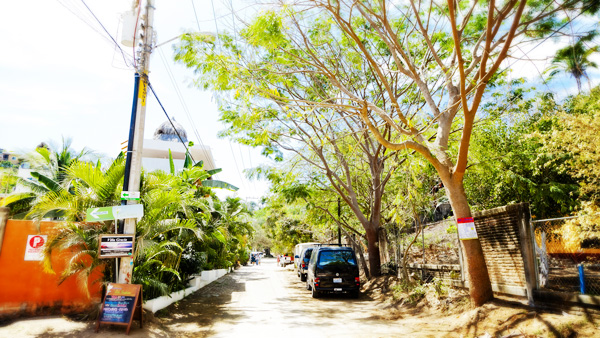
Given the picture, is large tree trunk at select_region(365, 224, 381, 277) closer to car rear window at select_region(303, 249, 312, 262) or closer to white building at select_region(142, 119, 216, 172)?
car rear window at select_region(303, 249, 312, 262)

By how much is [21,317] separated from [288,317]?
19.9ft

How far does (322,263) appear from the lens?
1413cm

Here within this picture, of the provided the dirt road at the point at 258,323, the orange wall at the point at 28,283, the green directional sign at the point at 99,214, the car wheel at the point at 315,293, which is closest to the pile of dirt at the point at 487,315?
the dirt road at the point at 258,323

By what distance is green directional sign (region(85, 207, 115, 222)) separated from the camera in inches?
309

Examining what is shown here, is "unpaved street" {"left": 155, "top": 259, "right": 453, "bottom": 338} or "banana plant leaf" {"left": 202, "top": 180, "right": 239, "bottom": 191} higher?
"banana plant leaf" {"left": 202, "top": 180, "right": 239, "bottom": 191}

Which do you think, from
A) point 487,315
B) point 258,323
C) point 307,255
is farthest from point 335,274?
point 307,255

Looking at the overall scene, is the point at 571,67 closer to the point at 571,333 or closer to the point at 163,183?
the point at 571,333

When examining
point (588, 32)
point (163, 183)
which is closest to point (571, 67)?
point (588, 32)

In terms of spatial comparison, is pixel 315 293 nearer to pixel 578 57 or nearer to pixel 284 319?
pixel 284 319

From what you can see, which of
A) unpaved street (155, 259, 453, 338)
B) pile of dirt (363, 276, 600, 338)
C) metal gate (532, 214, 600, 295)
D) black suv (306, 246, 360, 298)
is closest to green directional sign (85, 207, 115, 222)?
unpaved street (155, 259, 453, 338)

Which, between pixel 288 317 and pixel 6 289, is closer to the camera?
pixel 6 289

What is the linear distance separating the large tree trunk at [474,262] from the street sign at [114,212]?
6.99m

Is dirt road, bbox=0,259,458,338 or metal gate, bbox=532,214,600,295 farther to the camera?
metal gate, bbox=532,214,600,295

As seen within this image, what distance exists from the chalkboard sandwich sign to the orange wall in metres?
1.26
